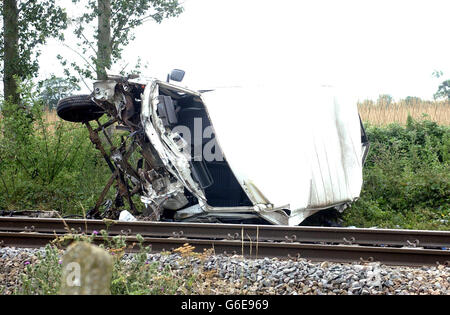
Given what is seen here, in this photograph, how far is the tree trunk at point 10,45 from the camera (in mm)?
15578

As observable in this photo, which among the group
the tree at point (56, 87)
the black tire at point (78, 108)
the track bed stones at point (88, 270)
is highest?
the tree at point (56, 87)

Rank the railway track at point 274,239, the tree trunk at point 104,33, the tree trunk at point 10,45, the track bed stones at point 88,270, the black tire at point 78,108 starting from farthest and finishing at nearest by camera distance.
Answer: the tree trunk at point 104,33 < the tree trunk at point 10,45 < the black tire at point 78,108 < the railway track at point 274,239 < the track bed stones at point 88,270

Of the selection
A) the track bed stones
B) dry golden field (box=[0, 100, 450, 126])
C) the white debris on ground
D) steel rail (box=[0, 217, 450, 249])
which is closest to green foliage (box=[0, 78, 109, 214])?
steel rail (box=[0, 217, 450, 249])

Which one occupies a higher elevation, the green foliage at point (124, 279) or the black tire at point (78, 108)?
the black tire at point (78, 108)

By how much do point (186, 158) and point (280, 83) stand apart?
1.94 m

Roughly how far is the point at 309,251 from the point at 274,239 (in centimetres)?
69

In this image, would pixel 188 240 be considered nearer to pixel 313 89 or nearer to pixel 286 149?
pixel 286 149

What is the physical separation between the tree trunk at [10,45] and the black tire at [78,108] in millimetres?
7822

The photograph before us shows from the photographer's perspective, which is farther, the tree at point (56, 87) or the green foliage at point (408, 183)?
the tree at point (56, 87)

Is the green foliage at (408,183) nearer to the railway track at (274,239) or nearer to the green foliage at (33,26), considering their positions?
the railway track at (274,239)

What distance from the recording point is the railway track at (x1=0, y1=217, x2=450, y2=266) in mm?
5957

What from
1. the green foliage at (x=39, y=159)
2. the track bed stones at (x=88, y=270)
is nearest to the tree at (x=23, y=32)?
the green foliage at (x=39, y=159)
